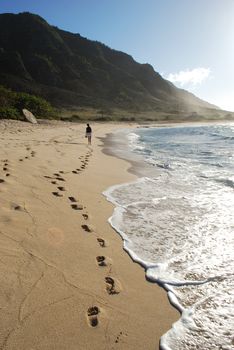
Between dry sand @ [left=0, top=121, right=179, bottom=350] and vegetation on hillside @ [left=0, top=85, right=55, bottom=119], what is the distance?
29.8 meters

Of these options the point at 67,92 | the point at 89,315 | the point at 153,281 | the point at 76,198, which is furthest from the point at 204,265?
the point at 67,92

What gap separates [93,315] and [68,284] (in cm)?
58

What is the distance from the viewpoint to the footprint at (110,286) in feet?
12.7

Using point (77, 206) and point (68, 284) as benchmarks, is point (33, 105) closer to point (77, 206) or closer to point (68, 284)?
point (77, 206)

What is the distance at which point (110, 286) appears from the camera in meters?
3.98

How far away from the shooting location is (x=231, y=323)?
341cm

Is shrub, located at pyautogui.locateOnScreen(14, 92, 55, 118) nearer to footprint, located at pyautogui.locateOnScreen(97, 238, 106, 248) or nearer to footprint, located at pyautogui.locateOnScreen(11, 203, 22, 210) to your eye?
footprint, located at pyautogui.locateOnScreen(11, 203, 22, 210)

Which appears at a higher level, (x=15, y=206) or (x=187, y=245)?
(x=15, y=206)

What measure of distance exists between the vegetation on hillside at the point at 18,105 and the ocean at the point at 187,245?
27451 mm

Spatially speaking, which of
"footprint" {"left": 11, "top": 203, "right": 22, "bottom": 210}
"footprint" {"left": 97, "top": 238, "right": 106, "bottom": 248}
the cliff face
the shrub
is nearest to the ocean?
"footprint" {"left": 97, "top": 238, "right": 106, "bottom": 248}

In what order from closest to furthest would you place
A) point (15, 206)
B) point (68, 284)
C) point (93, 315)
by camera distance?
point (93, 315)
point (68, 284)
point (15, 206)

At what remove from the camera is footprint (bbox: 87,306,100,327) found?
3.28m

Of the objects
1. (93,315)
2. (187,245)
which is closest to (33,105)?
(187,245)

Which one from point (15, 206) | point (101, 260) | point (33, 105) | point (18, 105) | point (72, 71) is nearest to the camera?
point (101, 260)
